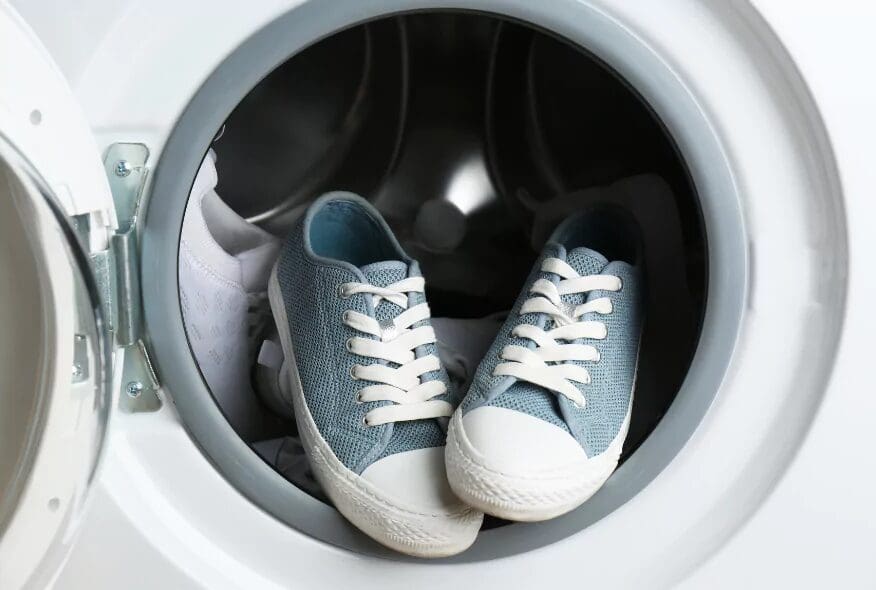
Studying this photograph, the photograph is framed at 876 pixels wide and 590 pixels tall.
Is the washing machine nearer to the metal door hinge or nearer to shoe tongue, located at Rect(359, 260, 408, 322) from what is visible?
the metal door hinge

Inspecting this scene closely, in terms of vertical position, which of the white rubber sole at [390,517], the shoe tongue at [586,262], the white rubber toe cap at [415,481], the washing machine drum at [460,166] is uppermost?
the washing machine drum at [460,166]

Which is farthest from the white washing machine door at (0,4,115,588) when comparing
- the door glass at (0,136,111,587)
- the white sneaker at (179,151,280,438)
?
the white sneaker at (179,151,280,438)

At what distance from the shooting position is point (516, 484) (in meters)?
0.55

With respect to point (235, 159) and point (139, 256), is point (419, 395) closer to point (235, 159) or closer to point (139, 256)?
point (139, 256)

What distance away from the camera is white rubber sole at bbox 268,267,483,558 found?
0.58 m

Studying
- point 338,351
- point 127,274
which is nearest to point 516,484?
point 338,351

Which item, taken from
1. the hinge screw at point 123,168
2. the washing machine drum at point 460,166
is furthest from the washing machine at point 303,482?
the washing machine drum at point 460,166

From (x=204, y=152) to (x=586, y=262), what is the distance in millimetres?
280

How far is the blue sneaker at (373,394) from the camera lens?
22.9 inches

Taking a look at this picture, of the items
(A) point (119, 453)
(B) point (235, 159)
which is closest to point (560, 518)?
(A) point (119, 453)

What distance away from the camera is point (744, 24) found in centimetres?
51

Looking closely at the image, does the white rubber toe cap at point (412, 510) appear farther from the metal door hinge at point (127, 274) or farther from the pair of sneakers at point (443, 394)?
the metal door hinge at point (127, 274)

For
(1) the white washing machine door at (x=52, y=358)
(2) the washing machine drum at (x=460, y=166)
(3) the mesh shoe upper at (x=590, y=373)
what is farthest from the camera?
(2) the washing machine drum at (x=460, y=166)

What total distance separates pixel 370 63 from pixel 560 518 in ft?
1.67
